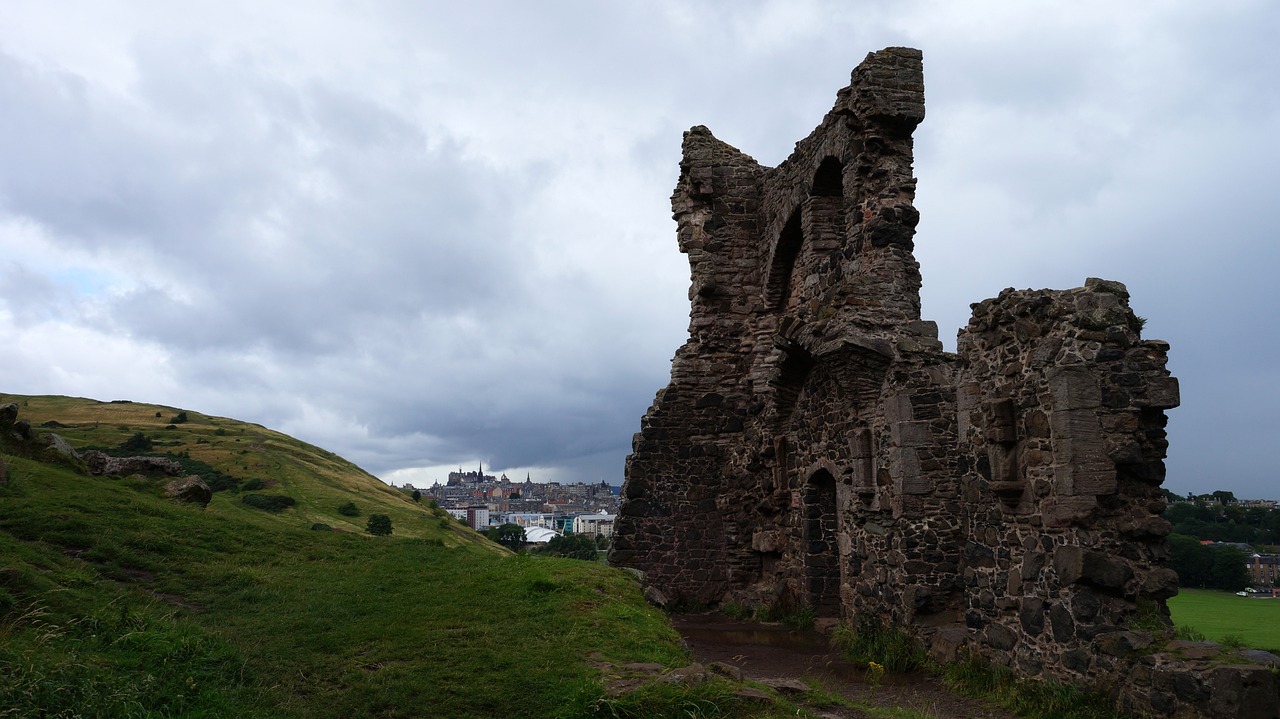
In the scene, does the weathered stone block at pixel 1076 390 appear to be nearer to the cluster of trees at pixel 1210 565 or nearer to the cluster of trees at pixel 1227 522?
the cluster of trees at pixel 1210 565

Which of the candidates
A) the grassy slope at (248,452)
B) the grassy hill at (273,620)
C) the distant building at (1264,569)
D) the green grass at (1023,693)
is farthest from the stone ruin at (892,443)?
the grassy slope at (248,452)

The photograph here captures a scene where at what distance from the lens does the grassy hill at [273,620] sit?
5383 mm

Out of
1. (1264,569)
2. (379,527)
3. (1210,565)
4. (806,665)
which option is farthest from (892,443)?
(379,527)

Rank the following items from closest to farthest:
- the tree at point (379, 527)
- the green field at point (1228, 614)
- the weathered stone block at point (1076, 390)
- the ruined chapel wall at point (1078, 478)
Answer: the ruined chapel wall at point (1078, 478), the weathered stone block at point (1076, 390), the green field at point (1228, 614), the tree at point (379, 527)

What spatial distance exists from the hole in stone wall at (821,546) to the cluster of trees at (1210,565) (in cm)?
501

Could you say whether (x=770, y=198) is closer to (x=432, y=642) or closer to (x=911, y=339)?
(x=911, y=339)

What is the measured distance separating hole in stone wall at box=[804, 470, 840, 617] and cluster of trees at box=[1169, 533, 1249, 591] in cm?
501

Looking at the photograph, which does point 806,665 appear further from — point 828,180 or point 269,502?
point 269,502

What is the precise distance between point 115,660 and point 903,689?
7.49 metres

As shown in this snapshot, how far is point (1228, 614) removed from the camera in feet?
30.9

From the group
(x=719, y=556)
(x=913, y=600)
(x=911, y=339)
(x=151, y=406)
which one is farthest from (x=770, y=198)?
(x=151, y=406)

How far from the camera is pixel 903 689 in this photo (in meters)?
9.11

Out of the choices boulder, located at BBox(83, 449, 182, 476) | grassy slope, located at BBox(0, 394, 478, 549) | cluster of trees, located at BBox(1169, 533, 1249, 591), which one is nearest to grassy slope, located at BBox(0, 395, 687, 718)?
boulder, located at BBox(83, 449, 182, 476)

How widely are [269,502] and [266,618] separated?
25.7 metres
